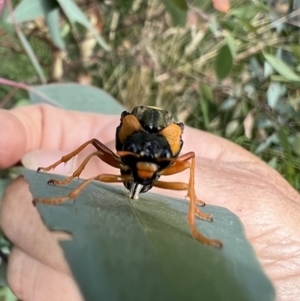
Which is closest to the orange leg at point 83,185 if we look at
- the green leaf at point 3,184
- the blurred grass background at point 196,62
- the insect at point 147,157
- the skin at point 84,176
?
Result: the insect at point 147,157

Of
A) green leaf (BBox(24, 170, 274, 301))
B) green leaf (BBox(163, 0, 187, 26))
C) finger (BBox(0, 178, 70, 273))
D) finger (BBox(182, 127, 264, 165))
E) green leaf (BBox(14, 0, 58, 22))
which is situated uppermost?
green leaf (BBox(163, 0, 187, 26))

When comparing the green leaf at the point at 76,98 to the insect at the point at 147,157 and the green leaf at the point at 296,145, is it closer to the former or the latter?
the green leaf at the point at 296,145

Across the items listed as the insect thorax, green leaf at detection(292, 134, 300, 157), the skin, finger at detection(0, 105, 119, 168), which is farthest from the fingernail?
green leaf at detection(292, 134, 300, 157)

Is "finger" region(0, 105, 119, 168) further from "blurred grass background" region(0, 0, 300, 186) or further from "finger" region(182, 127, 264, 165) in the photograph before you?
"finger" region(182, 127, 264, 165)

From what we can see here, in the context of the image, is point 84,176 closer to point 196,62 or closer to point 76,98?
point 76,98

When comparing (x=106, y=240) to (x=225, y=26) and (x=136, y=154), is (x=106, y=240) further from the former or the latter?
(x=225, y=26)

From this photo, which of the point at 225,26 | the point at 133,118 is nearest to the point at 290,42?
the point at 225,26

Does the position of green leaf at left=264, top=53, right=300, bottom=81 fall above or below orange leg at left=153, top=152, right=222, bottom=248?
above
